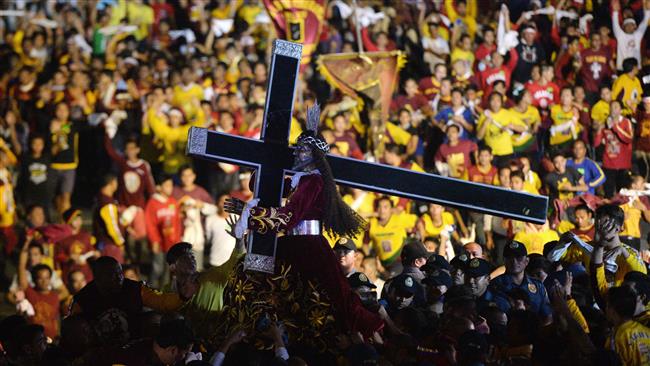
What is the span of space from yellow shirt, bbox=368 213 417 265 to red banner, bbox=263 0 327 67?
11.4 ft

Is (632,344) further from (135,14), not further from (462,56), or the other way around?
(135,14)

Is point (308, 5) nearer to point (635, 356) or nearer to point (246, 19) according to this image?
point (246, 19)

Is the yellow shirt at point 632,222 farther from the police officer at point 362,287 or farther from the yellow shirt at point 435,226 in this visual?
the police officer at point 362,287

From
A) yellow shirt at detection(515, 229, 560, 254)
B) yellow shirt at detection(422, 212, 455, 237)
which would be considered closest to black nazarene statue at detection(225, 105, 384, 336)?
yellow shirt at detection(515, 229, 560, 254)

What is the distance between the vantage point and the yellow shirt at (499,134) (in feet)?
55.7

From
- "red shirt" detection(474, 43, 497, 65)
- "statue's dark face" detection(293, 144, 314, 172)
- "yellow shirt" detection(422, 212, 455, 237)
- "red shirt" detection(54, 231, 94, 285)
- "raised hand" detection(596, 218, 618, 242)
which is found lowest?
"red shirt" detection(54, 231, 94, 285)

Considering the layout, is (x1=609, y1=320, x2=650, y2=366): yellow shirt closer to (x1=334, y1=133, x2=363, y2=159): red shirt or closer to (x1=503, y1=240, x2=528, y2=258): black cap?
(x1=503, y1=240, x2=528, y2=258): black cap

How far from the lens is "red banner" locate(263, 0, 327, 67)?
1767 cm

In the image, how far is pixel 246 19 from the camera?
21078mm

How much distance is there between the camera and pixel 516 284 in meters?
9.84

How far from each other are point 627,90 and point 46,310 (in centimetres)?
831

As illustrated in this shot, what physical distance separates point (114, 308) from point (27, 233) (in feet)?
22.9

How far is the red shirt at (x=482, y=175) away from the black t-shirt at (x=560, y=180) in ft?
2.22

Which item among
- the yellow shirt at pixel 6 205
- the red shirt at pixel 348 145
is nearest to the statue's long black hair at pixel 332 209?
the red shirt at pixel 348 145
